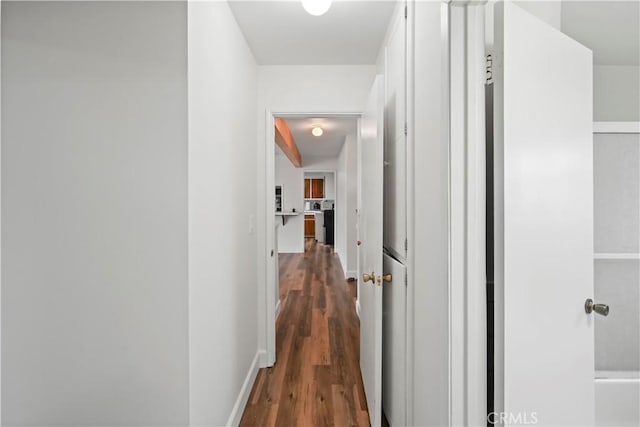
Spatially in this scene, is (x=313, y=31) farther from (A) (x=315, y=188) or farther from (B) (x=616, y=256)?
(A) (x=315, y=188)

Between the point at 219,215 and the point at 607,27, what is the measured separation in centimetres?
171

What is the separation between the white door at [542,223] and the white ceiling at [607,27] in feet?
1.05

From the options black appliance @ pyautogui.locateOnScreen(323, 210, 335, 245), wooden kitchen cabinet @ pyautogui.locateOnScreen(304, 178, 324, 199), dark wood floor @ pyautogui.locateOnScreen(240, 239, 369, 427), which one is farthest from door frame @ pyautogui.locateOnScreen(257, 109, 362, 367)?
wooden kitchen cabinet @ pyautogui.locateOnScreen(304, 178, 324, 199)

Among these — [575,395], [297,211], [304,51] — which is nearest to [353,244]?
[297,211]

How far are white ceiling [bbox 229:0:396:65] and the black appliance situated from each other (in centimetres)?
686

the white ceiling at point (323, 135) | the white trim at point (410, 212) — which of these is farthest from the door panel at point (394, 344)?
the white ceiling at point (323, 135)

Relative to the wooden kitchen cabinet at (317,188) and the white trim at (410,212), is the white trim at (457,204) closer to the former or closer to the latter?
the white trim at (410,212)

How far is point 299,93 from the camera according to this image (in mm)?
2602

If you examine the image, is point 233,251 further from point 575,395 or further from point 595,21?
point 595,21

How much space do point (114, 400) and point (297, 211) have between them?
695 cm

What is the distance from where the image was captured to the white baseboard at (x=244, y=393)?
1.84 meters

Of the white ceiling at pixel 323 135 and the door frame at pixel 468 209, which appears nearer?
the door frame at pixel 468 209

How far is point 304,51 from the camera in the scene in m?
2.37

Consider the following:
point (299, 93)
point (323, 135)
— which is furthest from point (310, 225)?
point (299, 93)
